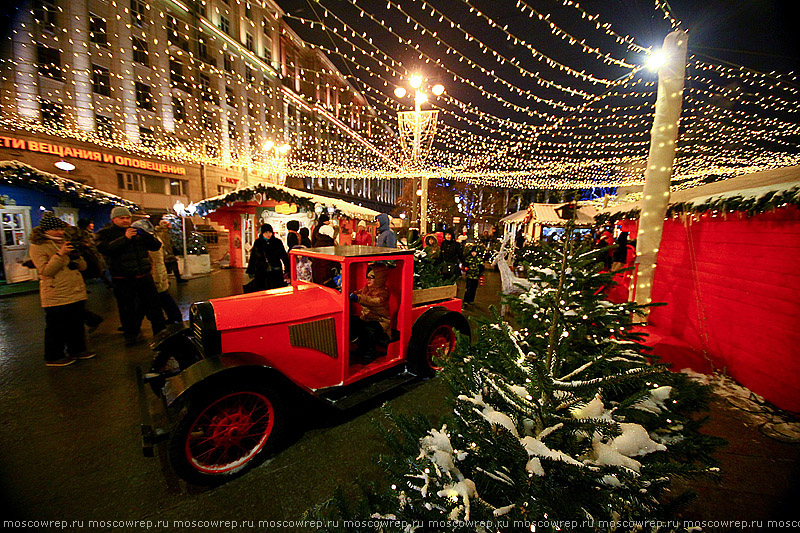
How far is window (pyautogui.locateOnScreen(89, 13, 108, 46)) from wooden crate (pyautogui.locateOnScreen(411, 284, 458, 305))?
22.7 meters

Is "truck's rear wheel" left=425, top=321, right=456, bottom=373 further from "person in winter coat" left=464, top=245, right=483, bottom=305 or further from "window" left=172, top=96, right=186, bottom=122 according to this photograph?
"window" left=172, top=96, right=186, bottom=122

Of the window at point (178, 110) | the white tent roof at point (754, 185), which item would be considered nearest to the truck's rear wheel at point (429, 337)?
the white tent roof at point (754, 185)

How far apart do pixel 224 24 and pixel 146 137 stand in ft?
43.2

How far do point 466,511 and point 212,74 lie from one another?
2881 centimetres

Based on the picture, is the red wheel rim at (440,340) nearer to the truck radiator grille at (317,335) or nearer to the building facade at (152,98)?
the truck radiator grille at (317,335)

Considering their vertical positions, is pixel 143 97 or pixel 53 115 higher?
pixel 143 97

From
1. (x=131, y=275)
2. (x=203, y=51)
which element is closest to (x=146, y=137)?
(x=203, y=51)

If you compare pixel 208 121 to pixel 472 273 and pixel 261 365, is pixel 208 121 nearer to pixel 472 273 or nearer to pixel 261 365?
pixel 472 273

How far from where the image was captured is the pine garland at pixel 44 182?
25.8 ft

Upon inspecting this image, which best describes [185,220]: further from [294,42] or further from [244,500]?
[294,42]

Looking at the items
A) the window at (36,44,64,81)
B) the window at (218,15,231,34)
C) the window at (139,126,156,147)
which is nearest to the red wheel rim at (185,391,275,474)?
the window at (36,44,64,81)

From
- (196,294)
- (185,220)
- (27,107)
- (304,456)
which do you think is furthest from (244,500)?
(27,107)

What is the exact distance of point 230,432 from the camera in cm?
229

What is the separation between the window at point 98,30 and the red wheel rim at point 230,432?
2282cm
